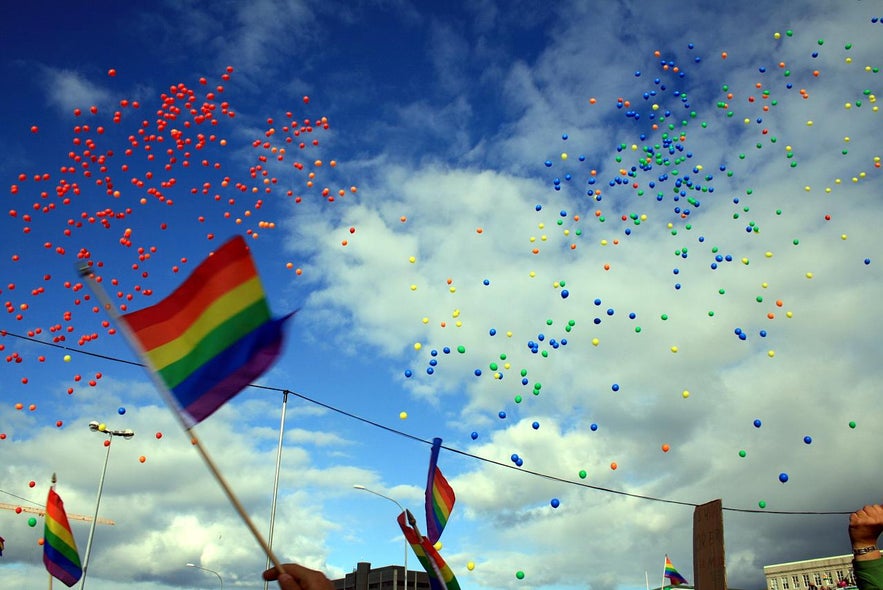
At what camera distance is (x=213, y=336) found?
11.4 feet

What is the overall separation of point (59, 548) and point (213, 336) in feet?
29.3

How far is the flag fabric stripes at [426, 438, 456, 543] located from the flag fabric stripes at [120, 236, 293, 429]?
8.46ft

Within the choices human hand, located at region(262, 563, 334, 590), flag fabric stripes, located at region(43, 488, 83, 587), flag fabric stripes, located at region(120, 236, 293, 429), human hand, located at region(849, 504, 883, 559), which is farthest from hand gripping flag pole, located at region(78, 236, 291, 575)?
flag fabric stripes, located at region(43, 488, 83, 587)

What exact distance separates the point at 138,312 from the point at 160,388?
0.41 metres

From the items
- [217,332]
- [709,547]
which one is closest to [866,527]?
[709,547]

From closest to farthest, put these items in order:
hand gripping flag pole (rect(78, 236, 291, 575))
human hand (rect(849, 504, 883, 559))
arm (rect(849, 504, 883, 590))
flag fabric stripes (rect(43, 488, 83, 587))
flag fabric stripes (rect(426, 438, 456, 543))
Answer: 1. arm (rect(849, 504, 883, 590))
2. human hand (rect(849, 504, 883, 559))
3. hand gripping flag pole (rect(78, 236, 291, 575))
4. flag fabric stripes (rect(426, 438, 456, 543))
5. flag fabric stripes (rect(43, 488, 83, 587))

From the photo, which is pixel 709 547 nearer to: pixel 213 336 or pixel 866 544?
pixel 866 544

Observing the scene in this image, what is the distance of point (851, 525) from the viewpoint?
2.39m

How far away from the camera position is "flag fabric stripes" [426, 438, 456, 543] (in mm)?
5887

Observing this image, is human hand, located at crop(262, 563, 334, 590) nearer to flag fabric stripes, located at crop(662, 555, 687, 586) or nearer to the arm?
the arm

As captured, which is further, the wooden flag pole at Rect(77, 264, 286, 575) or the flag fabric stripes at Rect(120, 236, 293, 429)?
the flag fabric stripes at Rect(120, 236, 293, 429)

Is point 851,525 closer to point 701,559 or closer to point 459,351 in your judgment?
point 701,559

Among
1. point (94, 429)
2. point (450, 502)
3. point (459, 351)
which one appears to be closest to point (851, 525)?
point (450, 502)

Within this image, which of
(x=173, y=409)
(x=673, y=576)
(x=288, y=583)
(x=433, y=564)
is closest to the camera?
(x=288, y=583)
